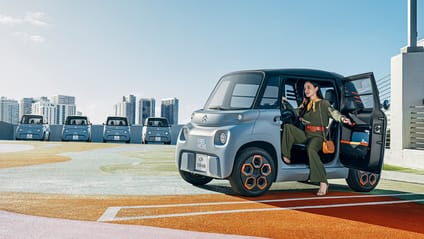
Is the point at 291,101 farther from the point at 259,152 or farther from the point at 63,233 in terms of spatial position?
the point at 63,233

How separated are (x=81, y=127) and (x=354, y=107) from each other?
20.0m

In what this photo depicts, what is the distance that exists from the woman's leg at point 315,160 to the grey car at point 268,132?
13cm

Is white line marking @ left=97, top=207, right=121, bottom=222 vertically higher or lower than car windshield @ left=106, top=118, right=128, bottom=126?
lower

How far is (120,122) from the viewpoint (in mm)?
25328

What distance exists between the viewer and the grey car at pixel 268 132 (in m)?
6.30

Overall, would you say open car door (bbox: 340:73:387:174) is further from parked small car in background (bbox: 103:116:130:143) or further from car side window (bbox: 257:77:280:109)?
parked small car in background (bbox: 103:116:130:143)

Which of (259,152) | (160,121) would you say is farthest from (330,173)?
(160,121)

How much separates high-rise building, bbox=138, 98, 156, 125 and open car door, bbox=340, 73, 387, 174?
2352 inches

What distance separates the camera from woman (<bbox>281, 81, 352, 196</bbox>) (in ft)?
21.9

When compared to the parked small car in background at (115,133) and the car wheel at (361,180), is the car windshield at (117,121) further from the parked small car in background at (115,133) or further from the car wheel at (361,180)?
the car wheel at (361,180)

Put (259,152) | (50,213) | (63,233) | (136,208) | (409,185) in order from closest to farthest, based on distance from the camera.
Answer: (63,233) < (50,213) < (136,208) < (259,152) < (409,185)

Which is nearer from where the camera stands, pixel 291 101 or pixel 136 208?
pixel 136 208

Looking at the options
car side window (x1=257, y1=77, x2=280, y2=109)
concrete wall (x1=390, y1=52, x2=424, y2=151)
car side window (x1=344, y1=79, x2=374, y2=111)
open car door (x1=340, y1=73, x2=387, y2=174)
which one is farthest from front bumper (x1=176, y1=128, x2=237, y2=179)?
concrete wall (x1=390, y1=52, x2=424, y2=151)

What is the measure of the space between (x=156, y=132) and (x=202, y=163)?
60.7ft
